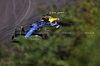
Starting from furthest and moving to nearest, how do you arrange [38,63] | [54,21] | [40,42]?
[54,21] → [40,42] → [38,63]

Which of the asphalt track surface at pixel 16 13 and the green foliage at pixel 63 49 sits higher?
the green foliage at pixel 63 49

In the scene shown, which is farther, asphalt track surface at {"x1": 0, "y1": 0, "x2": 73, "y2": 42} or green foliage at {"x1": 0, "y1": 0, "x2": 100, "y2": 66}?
asphalt track surface at {"x1": 0, "y1": 0, "x2": 73, "y2": 42}

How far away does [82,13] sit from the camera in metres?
8.50

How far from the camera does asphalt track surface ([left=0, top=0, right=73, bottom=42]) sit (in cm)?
1852

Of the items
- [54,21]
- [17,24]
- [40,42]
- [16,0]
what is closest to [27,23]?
[17,24]

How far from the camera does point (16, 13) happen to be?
69.4ft

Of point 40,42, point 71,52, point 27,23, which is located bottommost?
point 27,23

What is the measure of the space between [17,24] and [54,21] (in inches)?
194

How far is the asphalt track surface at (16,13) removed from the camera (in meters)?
18.5

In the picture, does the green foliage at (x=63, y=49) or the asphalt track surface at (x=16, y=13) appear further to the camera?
the asphalt track surface at (x=16, y=13)

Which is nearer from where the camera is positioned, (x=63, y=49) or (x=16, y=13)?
(x=63, y=49)

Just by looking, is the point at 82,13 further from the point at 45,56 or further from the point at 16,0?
the point at 16,0

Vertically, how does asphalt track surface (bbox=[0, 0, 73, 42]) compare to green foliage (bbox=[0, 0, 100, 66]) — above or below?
below

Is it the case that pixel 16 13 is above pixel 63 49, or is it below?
below
